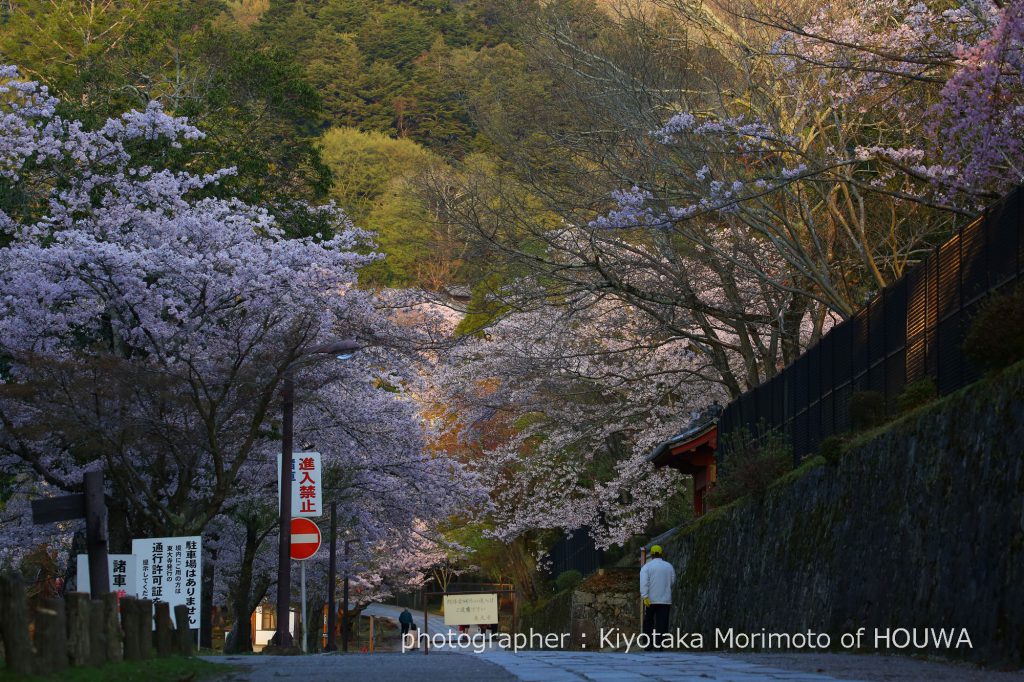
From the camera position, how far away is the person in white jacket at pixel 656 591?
1800 centimetres

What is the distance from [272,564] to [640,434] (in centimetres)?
1239

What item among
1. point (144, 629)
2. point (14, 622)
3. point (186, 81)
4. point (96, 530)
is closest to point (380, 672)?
point (144, 629)

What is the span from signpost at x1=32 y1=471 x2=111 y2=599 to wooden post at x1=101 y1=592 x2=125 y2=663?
107 centimetres

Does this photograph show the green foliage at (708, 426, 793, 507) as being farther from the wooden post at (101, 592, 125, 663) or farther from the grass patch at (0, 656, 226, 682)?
the wooden post at (101, 592, 125, 663)

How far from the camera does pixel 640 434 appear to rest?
38.9 m

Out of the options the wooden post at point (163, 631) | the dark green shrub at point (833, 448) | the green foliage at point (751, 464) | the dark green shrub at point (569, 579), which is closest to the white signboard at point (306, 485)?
the green foliage at point (751, 464)

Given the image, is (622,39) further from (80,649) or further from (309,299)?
(80,649)

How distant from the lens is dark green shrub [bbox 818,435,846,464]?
17.0 meters

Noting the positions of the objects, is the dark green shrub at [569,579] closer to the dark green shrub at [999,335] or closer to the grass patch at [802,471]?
the grass patch at [802,471]

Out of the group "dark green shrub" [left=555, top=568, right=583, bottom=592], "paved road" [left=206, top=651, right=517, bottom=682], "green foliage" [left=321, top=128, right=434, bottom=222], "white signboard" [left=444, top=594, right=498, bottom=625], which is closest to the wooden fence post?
"paved road" [left=206, top=651, right=517, bottom=682]

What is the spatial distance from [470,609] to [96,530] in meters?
16.2

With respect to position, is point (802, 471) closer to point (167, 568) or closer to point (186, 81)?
point (167, 568)

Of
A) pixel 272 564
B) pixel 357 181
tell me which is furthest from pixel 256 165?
pixel 357 181

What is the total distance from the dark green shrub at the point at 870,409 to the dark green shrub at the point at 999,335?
4.28 m
